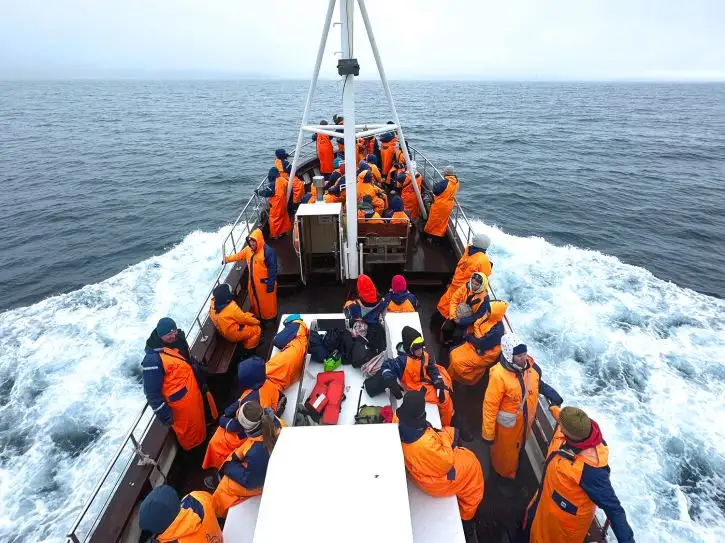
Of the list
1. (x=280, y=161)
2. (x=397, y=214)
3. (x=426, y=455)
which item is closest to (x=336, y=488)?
(x=426, y=455)

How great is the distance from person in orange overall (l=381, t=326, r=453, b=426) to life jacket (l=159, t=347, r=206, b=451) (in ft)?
7.22

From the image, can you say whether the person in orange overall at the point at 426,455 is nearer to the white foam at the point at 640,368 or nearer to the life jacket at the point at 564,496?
the life jacket at the point at 564,496

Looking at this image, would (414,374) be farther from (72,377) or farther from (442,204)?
(72,377)

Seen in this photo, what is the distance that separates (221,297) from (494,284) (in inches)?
330

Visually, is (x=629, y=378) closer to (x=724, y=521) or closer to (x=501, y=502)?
(x=724, y=521)

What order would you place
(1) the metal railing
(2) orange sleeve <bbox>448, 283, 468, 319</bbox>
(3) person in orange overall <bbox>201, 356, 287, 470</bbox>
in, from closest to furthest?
(1) the metal railing
(3) person in orange overall <bbox>201, 356, 287, 470</bbox>
(2) orange sleeve <bbox>448, 283, 468, 319</bbox>

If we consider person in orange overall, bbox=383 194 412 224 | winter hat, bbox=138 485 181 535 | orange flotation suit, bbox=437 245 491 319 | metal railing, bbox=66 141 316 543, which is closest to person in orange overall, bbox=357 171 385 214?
person in orange overall, bbox=383 194 412 224

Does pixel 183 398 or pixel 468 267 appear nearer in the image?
pixel 183 398

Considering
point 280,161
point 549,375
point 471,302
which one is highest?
point 280,161

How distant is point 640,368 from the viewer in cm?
844

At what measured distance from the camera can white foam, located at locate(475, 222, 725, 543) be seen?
604 cm

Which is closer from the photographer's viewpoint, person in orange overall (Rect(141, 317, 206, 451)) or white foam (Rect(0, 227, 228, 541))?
person in orange overall (Rect(141, 317, 206, 451))

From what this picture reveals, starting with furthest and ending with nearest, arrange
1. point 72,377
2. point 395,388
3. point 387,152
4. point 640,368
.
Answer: point 387,152
point 640,368
point 72,377
point 395,388

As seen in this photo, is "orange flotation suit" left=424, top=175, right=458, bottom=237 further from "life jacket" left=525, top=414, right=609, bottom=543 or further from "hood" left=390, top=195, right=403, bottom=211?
"life jacket" left=525, top=414, right=609, bottom=543
